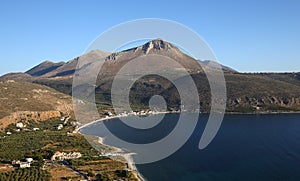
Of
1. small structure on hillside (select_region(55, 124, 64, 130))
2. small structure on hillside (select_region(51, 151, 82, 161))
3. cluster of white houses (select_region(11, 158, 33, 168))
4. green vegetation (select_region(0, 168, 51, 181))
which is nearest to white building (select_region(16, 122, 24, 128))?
small structure on hillside (select_region(55, 124, 64, 130))

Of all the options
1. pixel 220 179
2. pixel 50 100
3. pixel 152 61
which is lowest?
pixel 220 179

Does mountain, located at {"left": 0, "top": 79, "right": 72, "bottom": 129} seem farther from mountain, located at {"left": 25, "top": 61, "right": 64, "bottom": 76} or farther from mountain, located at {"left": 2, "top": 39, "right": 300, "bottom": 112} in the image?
mountain, located at {"left": 25, "top": 61, "right": 64, "bottom": 76}

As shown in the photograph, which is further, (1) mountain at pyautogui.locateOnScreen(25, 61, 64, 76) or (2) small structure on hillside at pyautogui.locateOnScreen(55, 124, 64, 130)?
(1) mountain at pyautogui.locateOnScreen(25, 61, 64, 76)

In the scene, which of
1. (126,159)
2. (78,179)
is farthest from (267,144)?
(78,179)

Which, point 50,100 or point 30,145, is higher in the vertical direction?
point 50,100

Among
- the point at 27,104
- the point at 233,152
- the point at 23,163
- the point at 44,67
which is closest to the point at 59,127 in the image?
the point at 27,104

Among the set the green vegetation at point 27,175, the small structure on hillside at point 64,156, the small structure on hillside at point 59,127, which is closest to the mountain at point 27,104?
the small structure on hillside at point 59,127

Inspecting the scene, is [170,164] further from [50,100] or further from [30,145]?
[50,100]

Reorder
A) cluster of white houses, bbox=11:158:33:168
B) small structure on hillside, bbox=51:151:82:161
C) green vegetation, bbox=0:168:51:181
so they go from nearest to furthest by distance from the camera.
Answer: green vegetation, bbox=0:168:51:181 < cluster of white houses, bbox=11:158:33:168 < small structure on hillside, bbox=51:151:82:161
